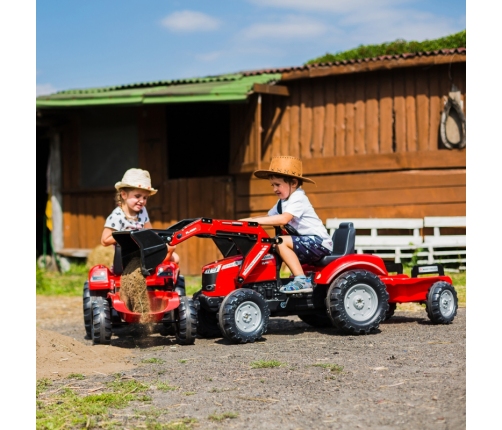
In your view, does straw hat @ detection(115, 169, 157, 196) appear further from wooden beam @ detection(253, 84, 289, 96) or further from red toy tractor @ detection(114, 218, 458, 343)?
wooden beam @ detection(253, 84, 289, 96)

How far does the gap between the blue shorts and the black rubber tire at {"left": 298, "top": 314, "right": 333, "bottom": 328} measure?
738mm

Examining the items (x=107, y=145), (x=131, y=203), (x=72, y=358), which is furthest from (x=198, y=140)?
(x=72, y=358)

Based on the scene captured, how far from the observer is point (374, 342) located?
663cm

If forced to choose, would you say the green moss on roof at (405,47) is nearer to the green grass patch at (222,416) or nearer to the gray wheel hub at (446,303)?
the gray wheel hub at (446,303)

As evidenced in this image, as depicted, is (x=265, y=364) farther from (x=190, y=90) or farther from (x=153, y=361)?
(x=190, y=90)

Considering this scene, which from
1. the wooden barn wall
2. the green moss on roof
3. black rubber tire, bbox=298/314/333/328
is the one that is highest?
the green moss on roof

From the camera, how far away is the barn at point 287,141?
12914 millimetres

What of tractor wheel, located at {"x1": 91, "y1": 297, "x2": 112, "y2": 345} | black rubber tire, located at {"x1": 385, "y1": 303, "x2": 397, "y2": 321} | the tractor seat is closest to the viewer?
tractor wheel, located at {"x1": 91, "y1": 297, "x2": 112, "y2": 345}

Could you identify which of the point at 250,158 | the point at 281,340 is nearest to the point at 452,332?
the point at 281,340

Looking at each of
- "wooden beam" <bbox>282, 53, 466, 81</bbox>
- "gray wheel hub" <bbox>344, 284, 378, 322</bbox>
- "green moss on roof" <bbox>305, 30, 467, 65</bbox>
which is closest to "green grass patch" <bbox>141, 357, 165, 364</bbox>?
"gray wheel hub" <bbox>344, 284, 378, 322</bbox>

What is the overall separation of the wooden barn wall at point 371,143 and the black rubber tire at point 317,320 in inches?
222

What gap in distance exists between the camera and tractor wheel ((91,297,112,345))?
688cm

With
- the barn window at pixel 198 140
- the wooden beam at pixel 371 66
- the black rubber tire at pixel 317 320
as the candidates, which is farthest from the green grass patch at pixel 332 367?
the barn window at pixel 198 140

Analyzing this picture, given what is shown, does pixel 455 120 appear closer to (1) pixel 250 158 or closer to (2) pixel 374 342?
(1) pixel 250 158
